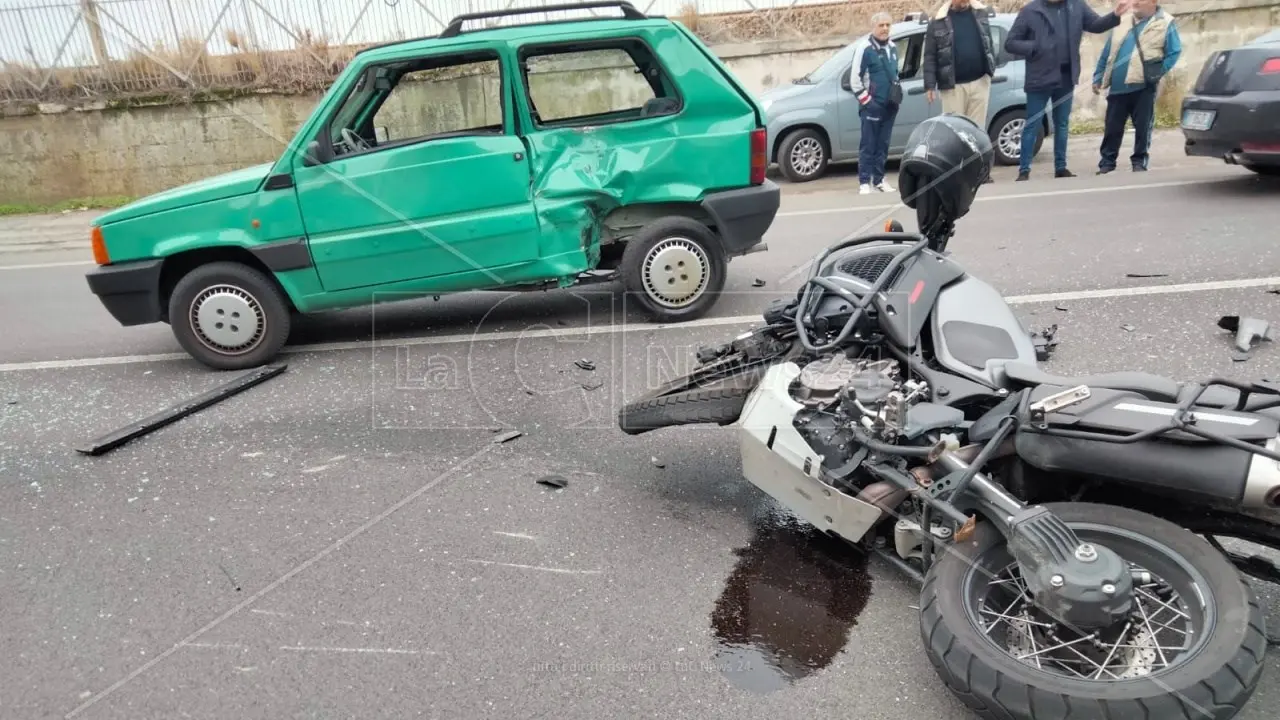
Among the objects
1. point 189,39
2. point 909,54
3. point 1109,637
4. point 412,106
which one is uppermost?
point 189,39

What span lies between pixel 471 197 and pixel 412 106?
0.93 meters

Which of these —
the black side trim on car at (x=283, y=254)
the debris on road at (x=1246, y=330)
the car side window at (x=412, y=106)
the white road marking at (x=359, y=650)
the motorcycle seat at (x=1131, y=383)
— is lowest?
the white road marking at (x=359, y=650)

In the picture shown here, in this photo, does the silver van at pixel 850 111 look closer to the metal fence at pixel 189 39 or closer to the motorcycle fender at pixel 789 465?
the metal fence at pixel 189 39

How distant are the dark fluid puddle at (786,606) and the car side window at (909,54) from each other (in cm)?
893

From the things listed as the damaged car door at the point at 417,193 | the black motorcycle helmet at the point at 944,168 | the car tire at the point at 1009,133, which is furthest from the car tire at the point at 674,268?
the car tire at the point at 1009,133

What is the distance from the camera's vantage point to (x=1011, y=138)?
1105 cm

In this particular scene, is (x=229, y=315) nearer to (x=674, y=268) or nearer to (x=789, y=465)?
(x=674, y=268)

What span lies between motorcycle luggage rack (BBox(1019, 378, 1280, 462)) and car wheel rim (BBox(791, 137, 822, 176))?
937 cm

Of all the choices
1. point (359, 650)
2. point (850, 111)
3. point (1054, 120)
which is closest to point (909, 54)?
point (850, 111)

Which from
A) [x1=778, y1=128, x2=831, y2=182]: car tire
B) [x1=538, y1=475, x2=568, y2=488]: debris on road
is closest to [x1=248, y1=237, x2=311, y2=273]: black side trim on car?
[x1=538, y1=475, x2=568, y2=488]: debris on road

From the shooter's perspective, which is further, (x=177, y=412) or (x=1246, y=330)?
(x=177, y=412)

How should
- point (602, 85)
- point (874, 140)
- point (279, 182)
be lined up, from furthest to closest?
point (874, 140) < point (602, 85) < point (279, 182)

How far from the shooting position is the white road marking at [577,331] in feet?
19.1

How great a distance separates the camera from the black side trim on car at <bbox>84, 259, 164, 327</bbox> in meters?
5.56
